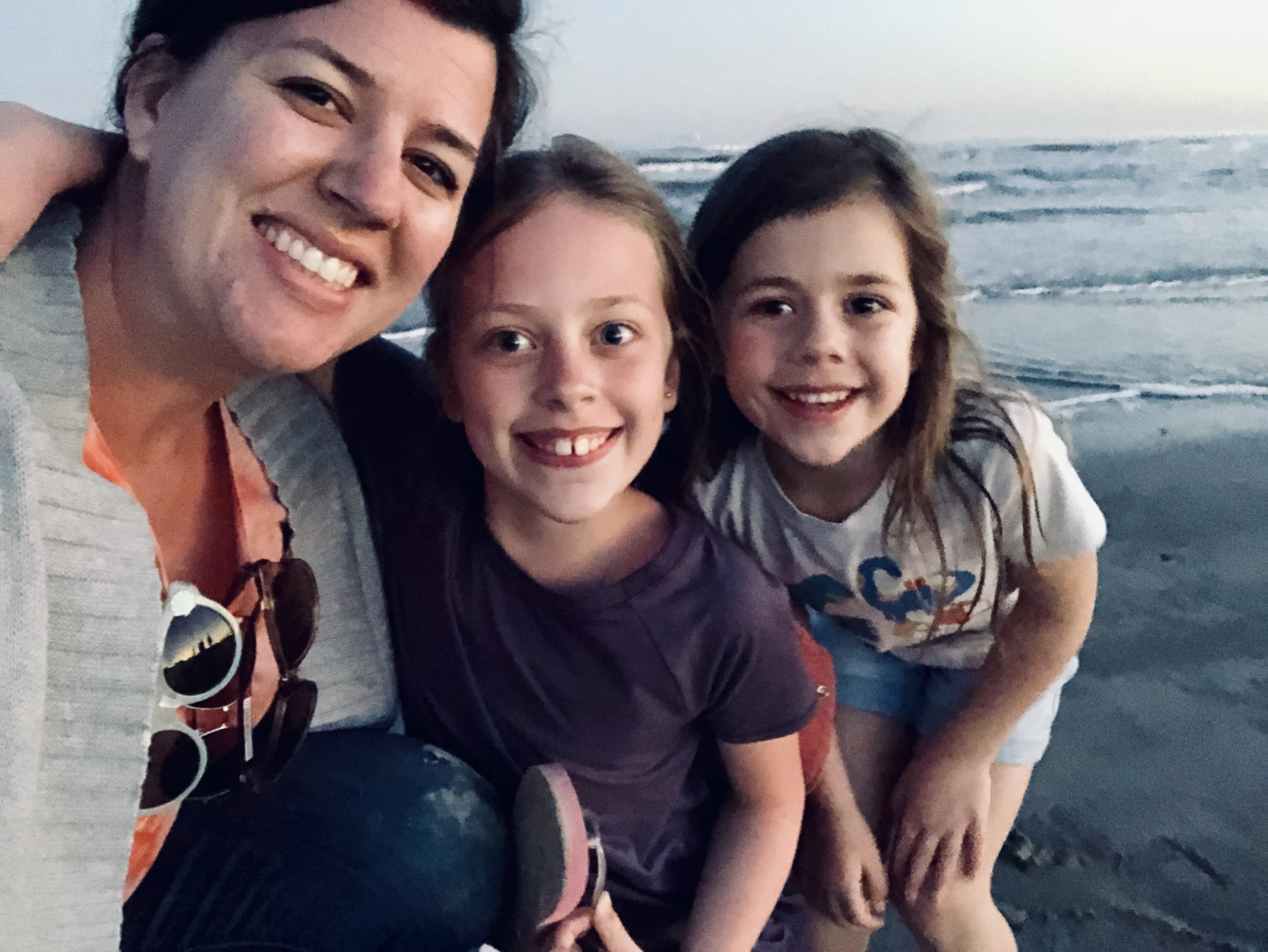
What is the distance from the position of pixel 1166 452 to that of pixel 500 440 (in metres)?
2.33

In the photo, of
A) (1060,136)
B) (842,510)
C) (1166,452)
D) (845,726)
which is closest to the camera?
(842,510)

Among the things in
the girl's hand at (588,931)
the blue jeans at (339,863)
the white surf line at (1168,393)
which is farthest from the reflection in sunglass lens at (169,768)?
the white surf line at (1168,393)

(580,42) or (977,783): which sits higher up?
(580,42)

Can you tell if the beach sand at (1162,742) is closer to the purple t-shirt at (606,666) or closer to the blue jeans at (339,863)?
the purple t-shirt at (606,666)

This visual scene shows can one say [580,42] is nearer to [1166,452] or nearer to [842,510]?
[842,510]

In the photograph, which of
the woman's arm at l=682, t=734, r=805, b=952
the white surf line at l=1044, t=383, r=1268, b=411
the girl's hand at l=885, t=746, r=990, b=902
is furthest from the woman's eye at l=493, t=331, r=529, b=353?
the white surf line at l=1044, t=383, r=1268, b=411

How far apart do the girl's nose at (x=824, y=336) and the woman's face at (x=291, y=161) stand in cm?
40

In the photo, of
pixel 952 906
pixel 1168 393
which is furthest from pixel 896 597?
pixel 1168 393

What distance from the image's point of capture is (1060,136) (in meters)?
3.25

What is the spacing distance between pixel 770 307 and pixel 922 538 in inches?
13.3

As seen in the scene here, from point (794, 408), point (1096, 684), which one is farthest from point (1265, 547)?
point (794, 408)

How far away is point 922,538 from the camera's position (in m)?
1.06

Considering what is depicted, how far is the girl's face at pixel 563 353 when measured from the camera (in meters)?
0.81

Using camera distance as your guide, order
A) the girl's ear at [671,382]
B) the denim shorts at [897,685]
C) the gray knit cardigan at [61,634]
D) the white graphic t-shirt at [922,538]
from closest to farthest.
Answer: the gray knit cardigan at [61,634], the girl's ear at [671,382], the white graphic t-shirt at [922,538], the denim shorts at [897,685]
